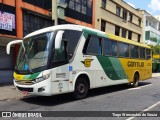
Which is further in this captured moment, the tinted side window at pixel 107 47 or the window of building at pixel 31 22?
the window of building at pixel 31 22

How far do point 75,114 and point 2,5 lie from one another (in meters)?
10.9

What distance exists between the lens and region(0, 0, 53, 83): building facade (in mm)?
16188

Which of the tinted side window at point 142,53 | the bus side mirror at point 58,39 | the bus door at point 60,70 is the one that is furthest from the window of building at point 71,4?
the bus side mirror at point 58,39

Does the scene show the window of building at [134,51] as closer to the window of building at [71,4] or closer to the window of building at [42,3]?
the window of building at [42,3]

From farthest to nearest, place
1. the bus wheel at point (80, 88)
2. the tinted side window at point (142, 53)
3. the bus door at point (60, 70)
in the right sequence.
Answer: the tinted side window at point (142, 53) < the bus wheel at point (80, 88) < the bus door at point (60, 70)

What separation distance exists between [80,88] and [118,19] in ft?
81.9

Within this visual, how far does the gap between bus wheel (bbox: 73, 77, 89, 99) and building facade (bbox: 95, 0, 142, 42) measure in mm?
17535

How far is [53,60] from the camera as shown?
9.43 m

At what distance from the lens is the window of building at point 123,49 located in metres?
14.2

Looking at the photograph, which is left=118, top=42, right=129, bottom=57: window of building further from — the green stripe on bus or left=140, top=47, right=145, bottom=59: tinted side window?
left=140, top=47, right=145, bottom=59: tinted side window

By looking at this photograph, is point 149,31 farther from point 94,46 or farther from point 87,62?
point 87,62

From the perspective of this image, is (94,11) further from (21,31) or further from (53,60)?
(53,60)

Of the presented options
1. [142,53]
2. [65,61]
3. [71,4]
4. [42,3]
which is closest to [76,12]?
[71,4]

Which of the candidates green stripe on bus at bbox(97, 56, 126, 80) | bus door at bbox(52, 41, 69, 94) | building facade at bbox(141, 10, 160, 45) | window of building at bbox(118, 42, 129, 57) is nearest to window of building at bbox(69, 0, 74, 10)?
window of building at bbox(118, 42, 129, 57)
